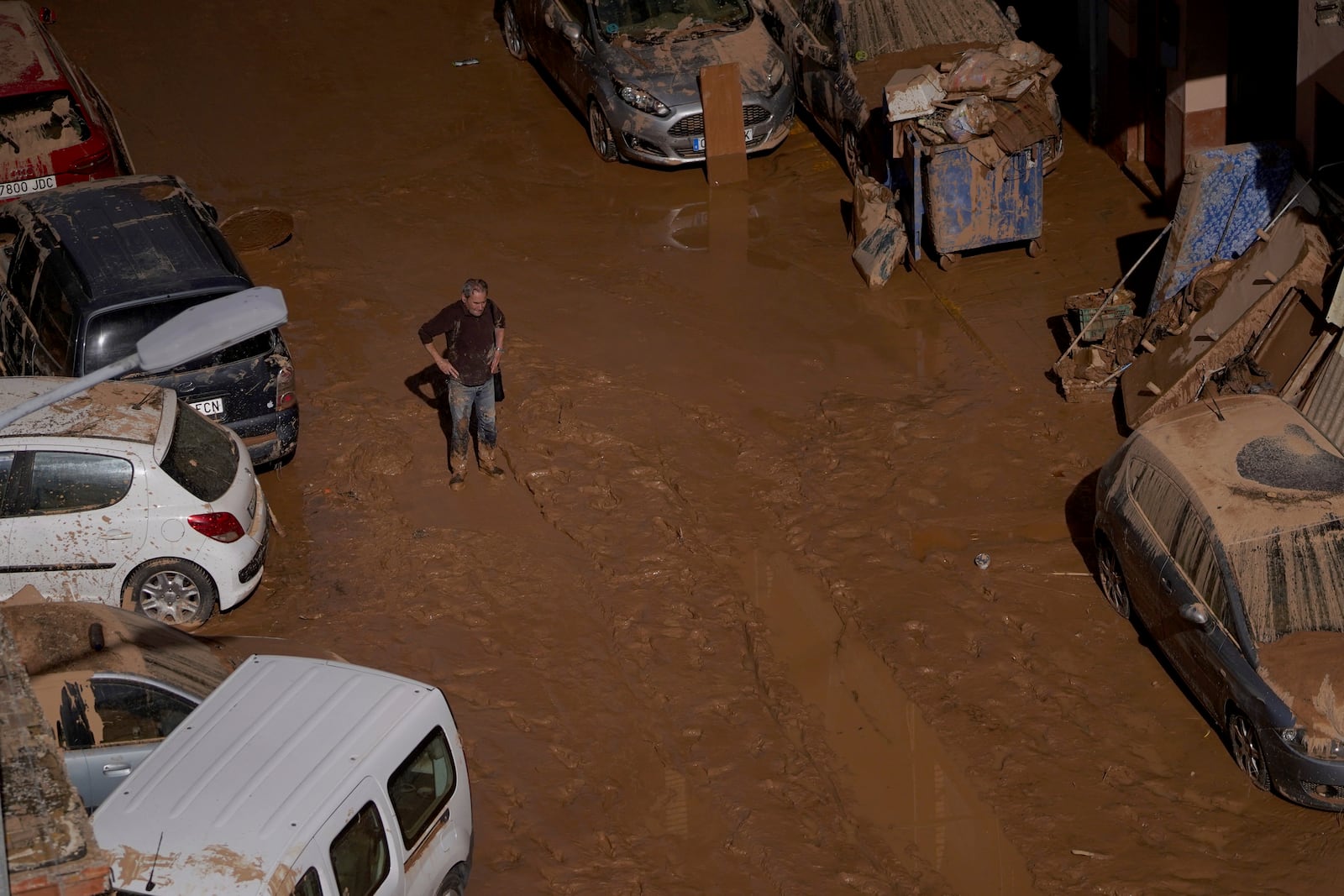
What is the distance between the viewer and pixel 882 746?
8609mm

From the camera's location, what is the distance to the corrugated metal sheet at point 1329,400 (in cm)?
973

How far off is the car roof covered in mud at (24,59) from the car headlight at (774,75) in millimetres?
7300

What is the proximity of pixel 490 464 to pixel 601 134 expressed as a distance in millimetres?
→ 6307

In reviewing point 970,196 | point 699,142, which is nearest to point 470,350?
point 970,196

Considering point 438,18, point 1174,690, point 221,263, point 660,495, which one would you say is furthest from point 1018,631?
point 438,18

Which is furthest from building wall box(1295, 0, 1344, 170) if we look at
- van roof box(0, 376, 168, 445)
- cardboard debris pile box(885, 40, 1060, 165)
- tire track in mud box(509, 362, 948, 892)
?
van roof box(0, 376, 168, 445)

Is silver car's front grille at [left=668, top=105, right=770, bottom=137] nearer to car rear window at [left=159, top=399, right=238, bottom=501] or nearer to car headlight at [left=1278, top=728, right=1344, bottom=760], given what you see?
car rear window at [left=159, top=399, right=238, bottom=501]

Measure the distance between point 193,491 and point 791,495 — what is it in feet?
14.3

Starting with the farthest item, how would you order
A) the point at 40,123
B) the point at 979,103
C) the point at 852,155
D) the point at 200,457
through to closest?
the point at 852,155 → the point at 40,123 → the point at 979,103 → the point at 200,457

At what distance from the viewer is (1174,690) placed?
8.91 m

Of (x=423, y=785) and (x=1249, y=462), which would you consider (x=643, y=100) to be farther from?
(x=423, y=785)

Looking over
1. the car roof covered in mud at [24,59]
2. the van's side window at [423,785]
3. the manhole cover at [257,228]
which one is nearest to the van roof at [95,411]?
the van's side window at [423,785]

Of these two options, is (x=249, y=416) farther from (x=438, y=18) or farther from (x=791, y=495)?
(x=438, y=18)

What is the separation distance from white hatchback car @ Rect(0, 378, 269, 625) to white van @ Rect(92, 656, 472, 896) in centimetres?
243
